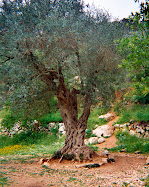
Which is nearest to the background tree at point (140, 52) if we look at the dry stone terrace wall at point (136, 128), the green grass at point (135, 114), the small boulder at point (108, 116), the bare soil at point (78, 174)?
the bare soil at point (78, 174)

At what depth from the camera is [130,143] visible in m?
13.2

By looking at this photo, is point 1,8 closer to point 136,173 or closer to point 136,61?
point 136,61

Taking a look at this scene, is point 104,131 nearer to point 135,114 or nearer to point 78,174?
point 135,114

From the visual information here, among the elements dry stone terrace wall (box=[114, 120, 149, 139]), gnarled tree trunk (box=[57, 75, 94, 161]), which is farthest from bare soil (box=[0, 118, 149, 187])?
dry stone terrace wall (box=[114, 120, 149, 139])

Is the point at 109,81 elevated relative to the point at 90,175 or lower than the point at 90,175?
elevated

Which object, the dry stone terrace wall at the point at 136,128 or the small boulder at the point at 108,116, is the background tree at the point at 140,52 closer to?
the dry stone terrace wall at the point at 136,128

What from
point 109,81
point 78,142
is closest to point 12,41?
point 109,81

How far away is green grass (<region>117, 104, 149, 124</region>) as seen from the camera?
48.4ft

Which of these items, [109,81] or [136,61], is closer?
[136,61]

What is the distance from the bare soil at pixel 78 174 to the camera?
238 inches

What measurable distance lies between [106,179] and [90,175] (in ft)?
2.25

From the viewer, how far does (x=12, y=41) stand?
25.2 ft

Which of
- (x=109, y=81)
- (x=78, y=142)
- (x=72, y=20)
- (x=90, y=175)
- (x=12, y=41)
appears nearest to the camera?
(x=90, y=175)

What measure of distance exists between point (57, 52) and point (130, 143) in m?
8.27
